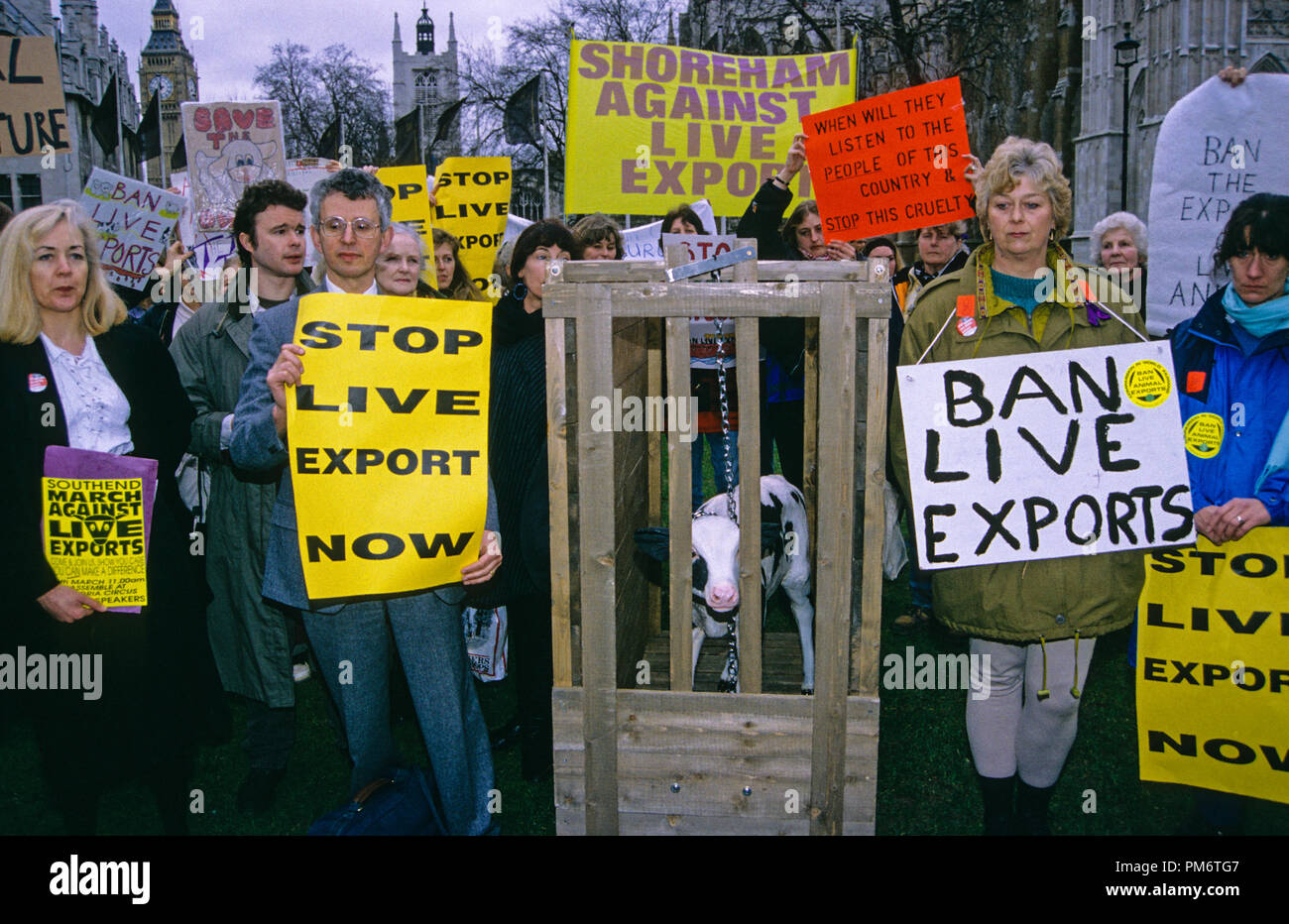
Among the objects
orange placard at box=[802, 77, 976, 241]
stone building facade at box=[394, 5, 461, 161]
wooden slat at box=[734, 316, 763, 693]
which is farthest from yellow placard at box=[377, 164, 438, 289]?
stone building facade at box=[394, 5, 461, 161]

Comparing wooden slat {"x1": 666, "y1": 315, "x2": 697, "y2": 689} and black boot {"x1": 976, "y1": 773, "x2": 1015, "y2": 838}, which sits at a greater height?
wooden slat {"x1": 666, "y1": 315, "x2": 697, "y2": 689}

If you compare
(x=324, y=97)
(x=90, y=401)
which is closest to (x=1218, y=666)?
(x=90, y=401)

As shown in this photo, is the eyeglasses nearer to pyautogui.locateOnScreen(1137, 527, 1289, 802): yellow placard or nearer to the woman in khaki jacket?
the woman in khaki jacket

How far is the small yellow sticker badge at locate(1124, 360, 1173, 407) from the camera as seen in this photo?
3037mm

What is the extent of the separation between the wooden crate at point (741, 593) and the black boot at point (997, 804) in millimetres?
744

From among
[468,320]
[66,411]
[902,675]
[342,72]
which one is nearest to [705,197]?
[902,675]

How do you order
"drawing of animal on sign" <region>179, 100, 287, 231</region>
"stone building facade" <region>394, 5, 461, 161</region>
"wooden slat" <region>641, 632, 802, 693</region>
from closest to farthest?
"wooden slat" <region>641, 632, 802, 693</region> < "drawing of animal on sign" <region>179, 100, 287, 231</region> < "stone building facade" <region>394, 5, 461, 161</region>

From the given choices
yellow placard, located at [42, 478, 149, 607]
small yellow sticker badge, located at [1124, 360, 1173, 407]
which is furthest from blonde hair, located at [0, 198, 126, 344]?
small yellow sticker badge, located at [1124, 360, 1173, 407]

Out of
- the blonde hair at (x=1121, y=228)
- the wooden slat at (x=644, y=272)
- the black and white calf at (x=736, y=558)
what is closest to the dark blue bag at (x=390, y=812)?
the black and white calf at (x=736, y=558)

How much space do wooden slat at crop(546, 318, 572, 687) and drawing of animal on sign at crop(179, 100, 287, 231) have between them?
4.85 metres

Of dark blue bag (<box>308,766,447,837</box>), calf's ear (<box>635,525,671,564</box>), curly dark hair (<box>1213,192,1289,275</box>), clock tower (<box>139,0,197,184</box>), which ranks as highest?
clock tower (<box>139,0,197,184</box>)

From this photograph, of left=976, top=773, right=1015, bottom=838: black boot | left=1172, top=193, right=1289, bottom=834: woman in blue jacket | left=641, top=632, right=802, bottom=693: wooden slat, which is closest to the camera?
left=1172, top=193, right=1289, bottom=834: woman in blue jacket

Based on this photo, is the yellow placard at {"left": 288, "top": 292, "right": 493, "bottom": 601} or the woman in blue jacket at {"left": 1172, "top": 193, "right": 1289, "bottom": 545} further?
the woman in blue jacket at {"left": 1172, "top": 193, "right": 1289, "bottom": 545}

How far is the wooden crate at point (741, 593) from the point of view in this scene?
271cm
